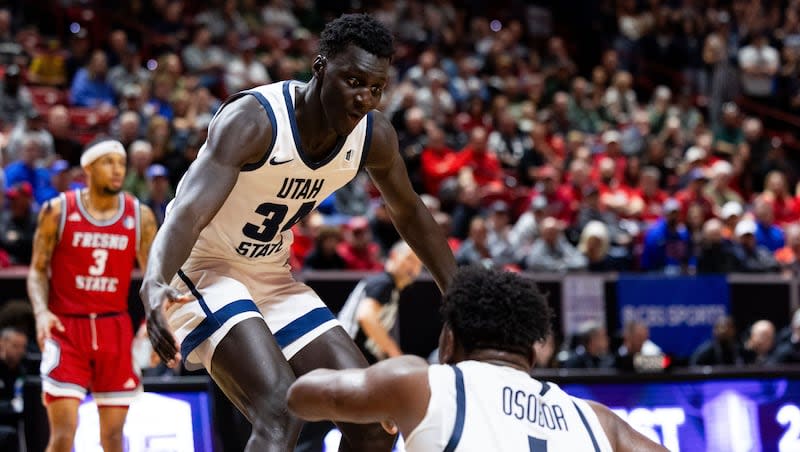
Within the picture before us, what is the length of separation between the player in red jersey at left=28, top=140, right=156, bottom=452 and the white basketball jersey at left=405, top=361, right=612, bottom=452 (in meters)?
4.09

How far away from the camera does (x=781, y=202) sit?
15.4 meters

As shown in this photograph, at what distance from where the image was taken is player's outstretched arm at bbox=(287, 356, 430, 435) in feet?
10.1

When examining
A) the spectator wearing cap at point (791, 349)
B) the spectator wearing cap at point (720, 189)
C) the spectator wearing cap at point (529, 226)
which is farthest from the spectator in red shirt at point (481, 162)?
the spectator wearing cap at point (791, 349)

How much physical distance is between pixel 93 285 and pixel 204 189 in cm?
312

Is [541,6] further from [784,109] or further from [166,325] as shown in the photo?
[166,325]

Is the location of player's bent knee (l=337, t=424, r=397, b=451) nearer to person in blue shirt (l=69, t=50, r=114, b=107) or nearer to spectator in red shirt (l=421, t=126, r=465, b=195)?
spectator in red shirt (l=421, t=126, r=465, b=195)

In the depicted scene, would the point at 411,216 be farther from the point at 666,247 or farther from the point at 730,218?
the point at 730,218

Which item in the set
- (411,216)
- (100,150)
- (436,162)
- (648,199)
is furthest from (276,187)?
(648,199)

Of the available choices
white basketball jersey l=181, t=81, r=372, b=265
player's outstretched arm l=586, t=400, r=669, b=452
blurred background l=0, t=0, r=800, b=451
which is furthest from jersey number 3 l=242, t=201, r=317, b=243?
blurred background l=0, t=0, r=800, b=451

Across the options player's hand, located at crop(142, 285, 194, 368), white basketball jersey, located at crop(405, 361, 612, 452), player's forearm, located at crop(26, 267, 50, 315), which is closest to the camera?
white basketball jersey, located at crop(405, 361, 612, 452)

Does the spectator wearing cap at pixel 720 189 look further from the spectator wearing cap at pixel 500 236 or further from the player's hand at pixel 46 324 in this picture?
the player's hand at pixel 46 324

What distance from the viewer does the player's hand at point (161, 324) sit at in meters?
3.56

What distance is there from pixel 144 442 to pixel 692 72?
47.8ft

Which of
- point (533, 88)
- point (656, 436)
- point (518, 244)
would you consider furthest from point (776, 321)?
point (533, 88)
